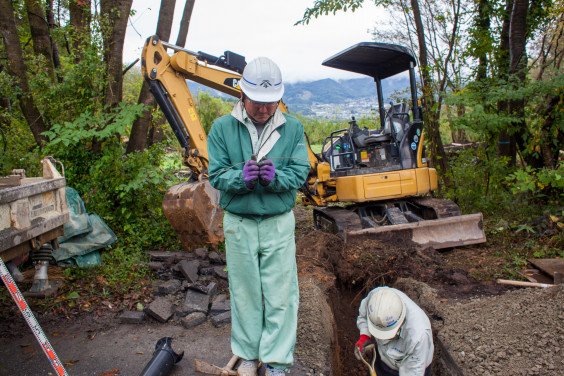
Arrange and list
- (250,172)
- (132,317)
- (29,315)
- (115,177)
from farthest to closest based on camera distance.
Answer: (115,177) < (132,317) < (250,172) < (29,315)

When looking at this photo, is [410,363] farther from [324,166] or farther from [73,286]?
[324,166]

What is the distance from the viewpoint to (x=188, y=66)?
6898 mm

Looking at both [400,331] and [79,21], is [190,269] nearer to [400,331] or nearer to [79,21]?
[400,331]

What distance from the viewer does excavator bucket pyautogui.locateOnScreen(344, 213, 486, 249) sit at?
22.5 ft

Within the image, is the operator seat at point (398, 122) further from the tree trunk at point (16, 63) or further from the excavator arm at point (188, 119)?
the tree trunk at point (16, 63)

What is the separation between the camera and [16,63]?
23.2 ft

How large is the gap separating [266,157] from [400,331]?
1.59 metres

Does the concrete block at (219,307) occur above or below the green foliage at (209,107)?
below

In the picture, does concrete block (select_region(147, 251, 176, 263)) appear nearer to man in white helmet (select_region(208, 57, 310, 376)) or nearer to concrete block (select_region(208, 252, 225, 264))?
concrete block (select_region(208, 252, 225, 264))

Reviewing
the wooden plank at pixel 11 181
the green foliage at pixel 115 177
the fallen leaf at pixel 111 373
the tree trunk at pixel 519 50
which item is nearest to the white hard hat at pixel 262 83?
the fallen leaf at pixel 111 373

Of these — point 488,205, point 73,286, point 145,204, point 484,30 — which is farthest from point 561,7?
point 73,286

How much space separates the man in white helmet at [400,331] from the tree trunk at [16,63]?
5.99 meters

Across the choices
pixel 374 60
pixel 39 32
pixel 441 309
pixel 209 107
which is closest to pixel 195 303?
pixel 441 309

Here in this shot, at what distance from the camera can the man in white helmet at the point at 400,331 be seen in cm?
315
